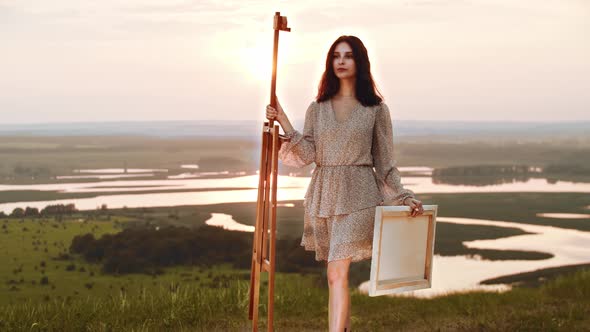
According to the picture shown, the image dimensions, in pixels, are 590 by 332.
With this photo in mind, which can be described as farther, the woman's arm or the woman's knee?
the woman's arm

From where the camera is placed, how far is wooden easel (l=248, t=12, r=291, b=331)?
4.23 meters

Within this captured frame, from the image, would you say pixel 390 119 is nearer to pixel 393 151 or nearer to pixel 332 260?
pixel 393 151

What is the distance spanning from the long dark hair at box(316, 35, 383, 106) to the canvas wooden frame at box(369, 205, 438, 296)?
694 millimetres

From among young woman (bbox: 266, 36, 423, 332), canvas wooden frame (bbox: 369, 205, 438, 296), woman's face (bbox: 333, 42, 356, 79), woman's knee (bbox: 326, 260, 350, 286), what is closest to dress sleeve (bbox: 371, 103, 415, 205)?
young woman (bbox: 266, 36, 423, 332)

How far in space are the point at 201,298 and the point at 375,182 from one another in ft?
8.98

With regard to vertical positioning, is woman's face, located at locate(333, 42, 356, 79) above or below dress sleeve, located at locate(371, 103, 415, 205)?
above

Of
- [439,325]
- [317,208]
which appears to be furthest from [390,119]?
[439,325]

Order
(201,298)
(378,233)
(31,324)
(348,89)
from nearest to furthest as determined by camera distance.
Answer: (378,233), (348,89), (31,324), (201,298)

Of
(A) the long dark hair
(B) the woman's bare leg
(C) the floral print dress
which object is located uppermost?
(A) the long dark hair

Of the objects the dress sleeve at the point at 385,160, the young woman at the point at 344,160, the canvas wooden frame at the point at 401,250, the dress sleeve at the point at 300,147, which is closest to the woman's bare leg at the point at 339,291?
the young woman at the point at 344,160

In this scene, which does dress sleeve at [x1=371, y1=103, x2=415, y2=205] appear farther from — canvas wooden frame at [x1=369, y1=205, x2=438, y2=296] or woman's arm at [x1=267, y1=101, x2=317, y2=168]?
woman's arm at [x1=267, y1=101, x2=317, y2=168]

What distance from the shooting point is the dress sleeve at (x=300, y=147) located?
4.16 metres

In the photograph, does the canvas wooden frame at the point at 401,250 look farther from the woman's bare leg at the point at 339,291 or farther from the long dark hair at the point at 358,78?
the long dark hair at the point at 358,78

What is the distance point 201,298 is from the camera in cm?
635
